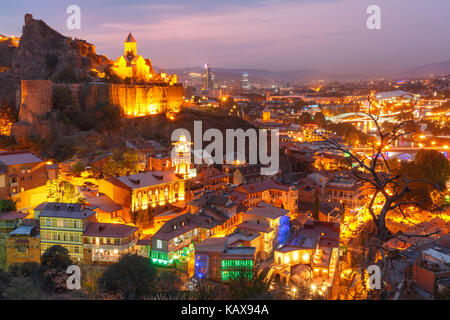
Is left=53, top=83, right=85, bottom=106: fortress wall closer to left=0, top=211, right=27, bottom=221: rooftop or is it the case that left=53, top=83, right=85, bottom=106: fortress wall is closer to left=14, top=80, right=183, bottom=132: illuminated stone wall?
left=14, top=80, right=183, bottom=132: illuminated stone wall

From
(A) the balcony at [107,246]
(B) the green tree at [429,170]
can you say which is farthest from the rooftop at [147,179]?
(B) the green tree at [429,170]

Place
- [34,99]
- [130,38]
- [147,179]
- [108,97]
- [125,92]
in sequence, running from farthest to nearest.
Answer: [130,38]
[125,92]
[108,97]
[34,99]
[147,179]

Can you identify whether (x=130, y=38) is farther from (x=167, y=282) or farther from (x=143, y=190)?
(x=167, y=282)

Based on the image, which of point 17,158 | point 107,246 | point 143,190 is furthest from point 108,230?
point 17,158

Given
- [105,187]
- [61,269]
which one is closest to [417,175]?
[105,187]

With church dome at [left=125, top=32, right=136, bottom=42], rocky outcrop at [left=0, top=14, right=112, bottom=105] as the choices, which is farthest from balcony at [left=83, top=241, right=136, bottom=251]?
church dome at [left=125, top=32, right=136, bottom=42]

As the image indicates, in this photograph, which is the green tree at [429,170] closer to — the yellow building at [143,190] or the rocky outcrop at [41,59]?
the yellow building at [143,190]

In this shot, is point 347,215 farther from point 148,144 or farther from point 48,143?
point 48,143

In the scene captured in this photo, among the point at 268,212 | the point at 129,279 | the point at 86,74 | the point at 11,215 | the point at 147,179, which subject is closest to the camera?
the point at 129,279
